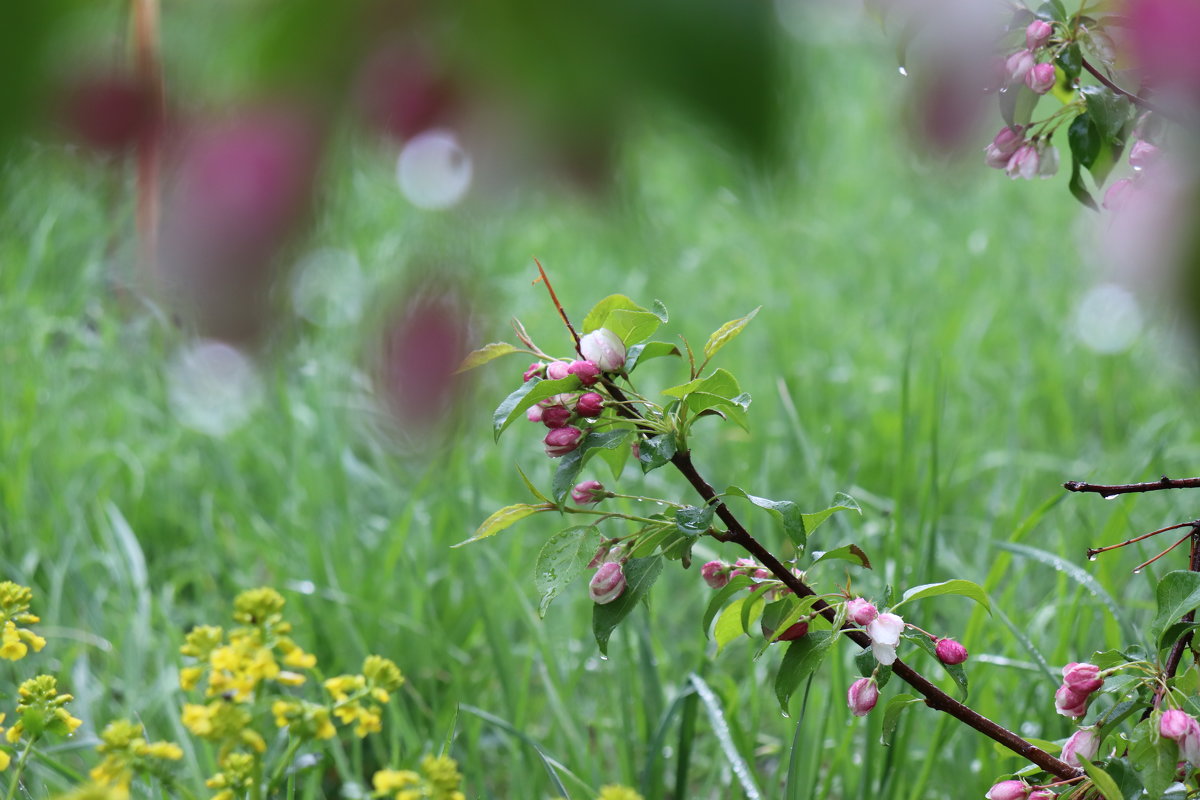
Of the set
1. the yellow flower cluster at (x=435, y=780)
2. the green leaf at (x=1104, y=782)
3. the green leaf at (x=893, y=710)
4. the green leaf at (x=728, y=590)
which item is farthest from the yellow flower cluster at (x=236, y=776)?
the green leaf at (x=1104, y=782)

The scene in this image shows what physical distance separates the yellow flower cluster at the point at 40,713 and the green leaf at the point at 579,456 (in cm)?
43

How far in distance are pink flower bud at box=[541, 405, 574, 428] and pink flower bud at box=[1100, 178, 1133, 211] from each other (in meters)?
0.48

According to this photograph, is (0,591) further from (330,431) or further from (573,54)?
(330,431)

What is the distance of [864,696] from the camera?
804 millimetres

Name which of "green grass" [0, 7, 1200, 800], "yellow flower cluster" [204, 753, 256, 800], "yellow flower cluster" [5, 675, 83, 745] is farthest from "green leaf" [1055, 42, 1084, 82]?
"yellow flower cluster" [5, 675, 83, 745]

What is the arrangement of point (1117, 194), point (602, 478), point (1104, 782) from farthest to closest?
point (602, 478) → point (1117, 194) → point (1104, 782)

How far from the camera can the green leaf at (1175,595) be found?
77 cm

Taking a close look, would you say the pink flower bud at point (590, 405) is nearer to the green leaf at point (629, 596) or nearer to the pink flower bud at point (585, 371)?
the pink flower bud at point (585, 371)

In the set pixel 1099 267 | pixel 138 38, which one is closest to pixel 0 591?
pixel 138 38

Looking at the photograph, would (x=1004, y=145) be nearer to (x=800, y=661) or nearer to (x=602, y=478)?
(x=800, y=661)

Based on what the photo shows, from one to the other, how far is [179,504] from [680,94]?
75.2 inches

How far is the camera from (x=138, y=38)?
0.93 ft

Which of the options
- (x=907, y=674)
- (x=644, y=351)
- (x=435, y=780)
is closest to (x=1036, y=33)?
(x=644, y=351)

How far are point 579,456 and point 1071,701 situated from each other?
406 millimetres
